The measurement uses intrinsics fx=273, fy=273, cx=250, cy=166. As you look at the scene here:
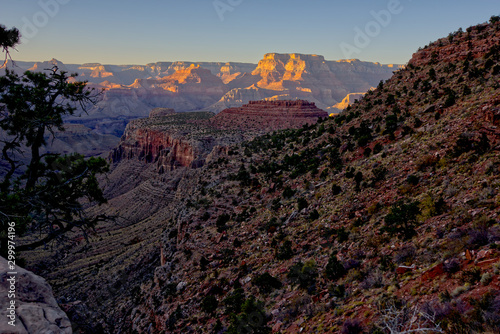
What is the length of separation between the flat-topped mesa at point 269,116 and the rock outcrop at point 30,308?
279 feet

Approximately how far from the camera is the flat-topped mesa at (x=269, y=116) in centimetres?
9419

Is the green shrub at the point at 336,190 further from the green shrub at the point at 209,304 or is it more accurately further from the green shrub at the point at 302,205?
the green shrub at the point at 209,304

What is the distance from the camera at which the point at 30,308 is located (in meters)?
6.98

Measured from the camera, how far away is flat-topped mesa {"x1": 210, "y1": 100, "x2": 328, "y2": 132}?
309 ft

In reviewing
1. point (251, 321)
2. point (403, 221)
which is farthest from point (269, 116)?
point (251, 321)

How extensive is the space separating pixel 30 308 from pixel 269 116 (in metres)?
96.8

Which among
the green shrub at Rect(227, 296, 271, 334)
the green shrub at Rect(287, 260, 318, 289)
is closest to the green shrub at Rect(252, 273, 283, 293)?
the green shrub at Rect(287, 260, 318, 289)

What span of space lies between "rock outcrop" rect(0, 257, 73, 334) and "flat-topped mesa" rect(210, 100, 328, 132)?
85.1 m

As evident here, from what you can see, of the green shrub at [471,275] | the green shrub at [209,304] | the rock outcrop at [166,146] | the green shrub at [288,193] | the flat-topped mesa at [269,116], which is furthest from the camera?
the flat-topped mesa at [269,116]

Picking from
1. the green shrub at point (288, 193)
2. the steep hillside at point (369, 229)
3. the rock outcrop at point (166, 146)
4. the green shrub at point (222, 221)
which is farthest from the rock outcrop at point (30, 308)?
the rock outcrop at point (166, 146)

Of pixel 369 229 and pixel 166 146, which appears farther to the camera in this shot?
pixel 166 146

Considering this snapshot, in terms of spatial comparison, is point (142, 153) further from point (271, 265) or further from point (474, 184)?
point (474, 184)

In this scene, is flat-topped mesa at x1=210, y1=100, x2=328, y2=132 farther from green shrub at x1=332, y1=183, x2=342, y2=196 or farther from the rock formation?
green shrub at x1=332, y1=183, x2=342, y2=196

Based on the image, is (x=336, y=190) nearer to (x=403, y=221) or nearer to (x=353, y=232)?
(x=353, y=232)
